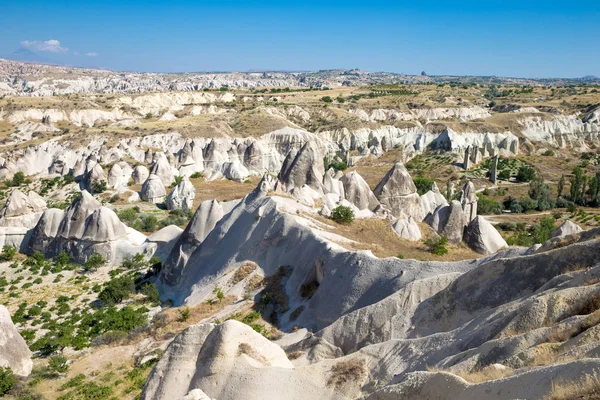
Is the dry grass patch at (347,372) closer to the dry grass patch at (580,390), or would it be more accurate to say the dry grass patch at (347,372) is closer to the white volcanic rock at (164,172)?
the dry grass patch at (580,390)

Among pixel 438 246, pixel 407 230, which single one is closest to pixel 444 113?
pixel 407 230

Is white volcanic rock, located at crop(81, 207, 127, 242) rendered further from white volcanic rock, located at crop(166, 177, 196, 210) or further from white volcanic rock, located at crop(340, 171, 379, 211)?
white volcanic rock, located at crop(340, 171, 379, 211)

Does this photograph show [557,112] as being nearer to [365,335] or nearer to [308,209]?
[308,209]

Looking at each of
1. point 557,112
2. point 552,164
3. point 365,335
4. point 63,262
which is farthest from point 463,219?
point 557,112

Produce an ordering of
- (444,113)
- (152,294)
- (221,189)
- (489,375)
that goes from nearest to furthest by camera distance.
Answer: (489,375) → (152,294) → (221,189) → (444,113)

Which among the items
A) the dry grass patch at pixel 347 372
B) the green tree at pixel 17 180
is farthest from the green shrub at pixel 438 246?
the green tree at pixel 17 180

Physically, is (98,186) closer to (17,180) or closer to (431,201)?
(17,180)

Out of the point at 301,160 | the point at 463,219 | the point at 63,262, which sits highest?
the point at 301,160
